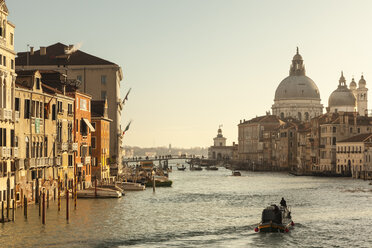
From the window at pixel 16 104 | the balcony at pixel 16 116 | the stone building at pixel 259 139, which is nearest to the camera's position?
the balcony at pixel 16 116

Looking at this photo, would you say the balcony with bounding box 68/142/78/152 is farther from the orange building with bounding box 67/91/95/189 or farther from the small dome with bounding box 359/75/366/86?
the small dome with bounding box 359/75/366/86

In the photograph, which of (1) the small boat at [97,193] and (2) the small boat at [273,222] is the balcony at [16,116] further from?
(1) the small boat at [97,193]

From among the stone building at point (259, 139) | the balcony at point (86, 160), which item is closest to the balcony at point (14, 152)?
the balcony at point (86, 160)

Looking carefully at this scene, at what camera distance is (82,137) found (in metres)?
55.2

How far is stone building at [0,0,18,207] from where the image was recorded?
36.6 meters

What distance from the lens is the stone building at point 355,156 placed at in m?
98.8

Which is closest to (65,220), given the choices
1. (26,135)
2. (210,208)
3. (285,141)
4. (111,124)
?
(26,135)

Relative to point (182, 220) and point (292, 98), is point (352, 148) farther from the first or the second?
point (292, 98)

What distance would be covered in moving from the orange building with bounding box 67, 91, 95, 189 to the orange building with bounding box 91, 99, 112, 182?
3.85 meters

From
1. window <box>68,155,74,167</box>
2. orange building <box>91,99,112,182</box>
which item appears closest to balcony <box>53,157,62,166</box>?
window <box>68,155,74,167</box>

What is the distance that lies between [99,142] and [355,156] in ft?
164

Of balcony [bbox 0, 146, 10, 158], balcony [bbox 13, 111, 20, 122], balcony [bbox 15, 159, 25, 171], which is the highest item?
balcony [bbox 13, 111, 20, 122]

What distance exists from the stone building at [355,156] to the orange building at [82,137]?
46.8 meters

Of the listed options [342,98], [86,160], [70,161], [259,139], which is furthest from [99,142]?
[342,98]
